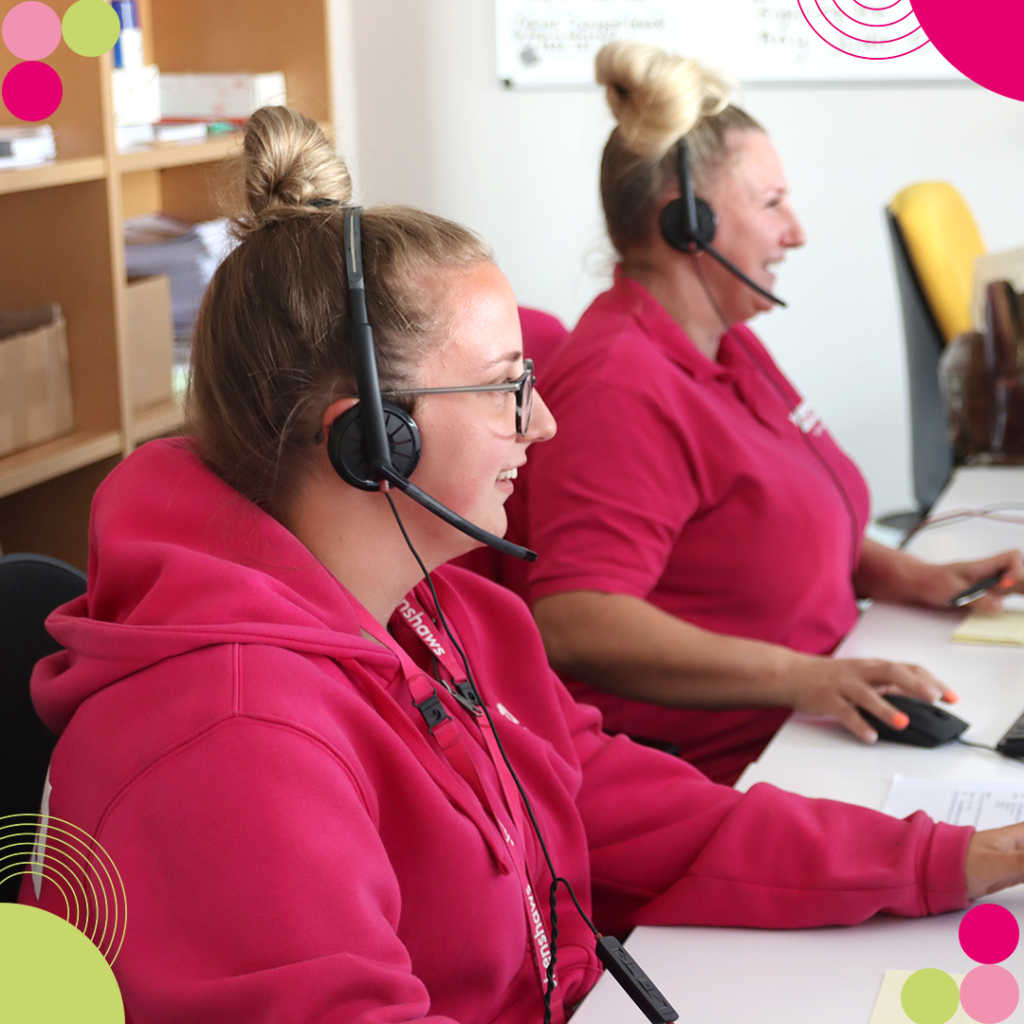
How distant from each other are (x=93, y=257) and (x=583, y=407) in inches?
31.6

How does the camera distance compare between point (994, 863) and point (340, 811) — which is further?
point (994, 863)

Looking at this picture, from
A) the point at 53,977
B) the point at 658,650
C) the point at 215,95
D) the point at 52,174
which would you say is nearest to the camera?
the point at 53,977

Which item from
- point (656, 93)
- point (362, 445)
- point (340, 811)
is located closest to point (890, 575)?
point (656, 93)

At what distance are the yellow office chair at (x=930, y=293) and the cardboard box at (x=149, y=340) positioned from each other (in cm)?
155

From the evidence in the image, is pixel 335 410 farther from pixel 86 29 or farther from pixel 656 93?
pixel 86 29

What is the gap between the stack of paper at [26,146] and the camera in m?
1.56

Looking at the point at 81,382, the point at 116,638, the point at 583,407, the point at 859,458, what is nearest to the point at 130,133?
the point at 81,382

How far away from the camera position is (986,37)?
24.5 inches

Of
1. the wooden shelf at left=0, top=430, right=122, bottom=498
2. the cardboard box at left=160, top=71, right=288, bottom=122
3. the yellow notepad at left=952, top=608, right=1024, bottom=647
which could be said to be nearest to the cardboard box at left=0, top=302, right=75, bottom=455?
the wooden shelf at left=0, top=430, right=122, bottom=498

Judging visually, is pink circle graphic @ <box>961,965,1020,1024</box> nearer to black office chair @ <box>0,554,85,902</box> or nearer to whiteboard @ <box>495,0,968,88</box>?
black office chair @ <box>0,554,85,902</box>

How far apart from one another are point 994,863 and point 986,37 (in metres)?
0.60

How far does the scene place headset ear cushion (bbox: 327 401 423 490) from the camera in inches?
32.1

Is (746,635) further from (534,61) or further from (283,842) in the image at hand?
(534,61)

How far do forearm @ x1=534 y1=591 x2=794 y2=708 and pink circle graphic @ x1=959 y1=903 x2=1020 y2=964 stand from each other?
0.42 m
